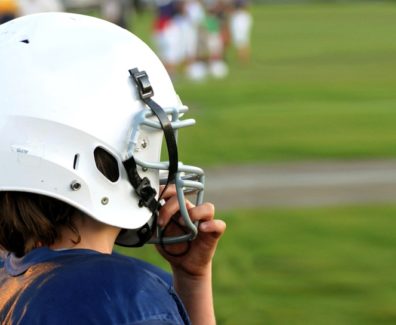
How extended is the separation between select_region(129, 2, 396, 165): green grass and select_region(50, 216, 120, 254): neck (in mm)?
7809

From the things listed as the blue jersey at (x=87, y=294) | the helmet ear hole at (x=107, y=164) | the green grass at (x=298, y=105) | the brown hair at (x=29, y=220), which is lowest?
the green grass at (x=298, y=105)

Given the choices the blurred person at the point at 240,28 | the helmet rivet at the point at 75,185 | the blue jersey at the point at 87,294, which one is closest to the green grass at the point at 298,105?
the blurred person at the point at 240,28

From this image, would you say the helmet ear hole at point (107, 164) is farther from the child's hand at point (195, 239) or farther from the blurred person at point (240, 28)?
the blurred person at point (240, 28)

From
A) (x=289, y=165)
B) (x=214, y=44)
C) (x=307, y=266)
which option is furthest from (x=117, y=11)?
(x=307, y=266)

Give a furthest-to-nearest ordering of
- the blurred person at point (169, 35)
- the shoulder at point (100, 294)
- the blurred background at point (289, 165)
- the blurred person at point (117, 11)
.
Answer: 1. the blurred person at point (117, 11)
2. the blurred person at point (169, 35)
3. the blurred background at point (289, 165)
4. the shoulder at point (100, 294)

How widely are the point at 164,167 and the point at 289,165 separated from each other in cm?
764

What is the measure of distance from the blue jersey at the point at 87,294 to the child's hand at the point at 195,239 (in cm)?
35

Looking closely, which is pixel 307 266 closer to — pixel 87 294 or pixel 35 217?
pixel 35 217

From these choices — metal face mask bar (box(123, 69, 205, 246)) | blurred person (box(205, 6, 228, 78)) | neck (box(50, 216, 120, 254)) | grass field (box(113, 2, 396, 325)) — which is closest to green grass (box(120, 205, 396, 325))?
grass field (box(113, 2, 396, 325))

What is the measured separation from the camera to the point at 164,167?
92.4 inches

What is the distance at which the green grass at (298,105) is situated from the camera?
10.8m

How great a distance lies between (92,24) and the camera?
2398 mm

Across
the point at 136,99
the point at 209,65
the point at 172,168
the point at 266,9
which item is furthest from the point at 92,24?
the point at 266,9

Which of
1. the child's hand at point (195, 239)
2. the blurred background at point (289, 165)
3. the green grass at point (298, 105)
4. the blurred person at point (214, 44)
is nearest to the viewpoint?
the child's hand at point (195, 239)
